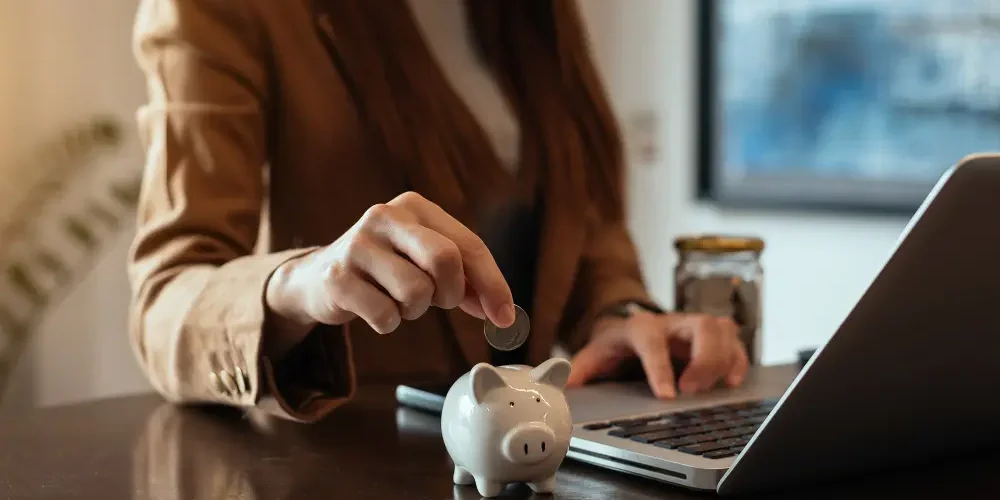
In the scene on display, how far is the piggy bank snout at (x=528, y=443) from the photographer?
604 millimetres

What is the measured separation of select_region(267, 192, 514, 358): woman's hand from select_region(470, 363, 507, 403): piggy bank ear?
0.03 m

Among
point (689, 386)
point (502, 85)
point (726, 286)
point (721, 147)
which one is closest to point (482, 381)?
point (689, 386)

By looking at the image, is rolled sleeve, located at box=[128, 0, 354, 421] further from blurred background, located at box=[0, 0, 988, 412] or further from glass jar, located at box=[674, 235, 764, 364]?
blurred background, located at box=[0, 0, 988, 412]

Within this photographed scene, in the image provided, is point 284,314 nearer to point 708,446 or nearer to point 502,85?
point 708,446

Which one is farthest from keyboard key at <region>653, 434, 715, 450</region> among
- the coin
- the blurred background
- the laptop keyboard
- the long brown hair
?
the blurred background

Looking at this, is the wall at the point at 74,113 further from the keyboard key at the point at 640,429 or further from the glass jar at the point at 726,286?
the keyboard key at the point at 640,429

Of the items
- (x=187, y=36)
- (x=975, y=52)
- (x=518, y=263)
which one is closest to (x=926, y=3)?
(x=975, y=52)

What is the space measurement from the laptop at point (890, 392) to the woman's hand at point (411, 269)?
0.13 metres

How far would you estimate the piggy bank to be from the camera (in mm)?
608

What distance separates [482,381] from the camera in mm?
621

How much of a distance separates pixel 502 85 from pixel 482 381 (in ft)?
2.45

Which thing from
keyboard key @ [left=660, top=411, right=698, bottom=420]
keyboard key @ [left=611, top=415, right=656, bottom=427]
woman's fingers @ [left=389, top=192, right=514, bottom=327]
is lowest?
keyboard key @ [left=660, top=411, right=698, bottom=420]

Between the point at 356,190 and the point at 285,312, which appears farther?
the point at 356,190

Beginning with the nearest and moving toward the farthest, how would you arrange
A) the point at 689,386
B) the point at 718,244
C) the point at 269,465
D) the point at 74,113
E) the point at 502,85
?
the point at 269,465 → the point at 689,386 → the point at 718,244 → the point at 502,85 → the point at 74,113
